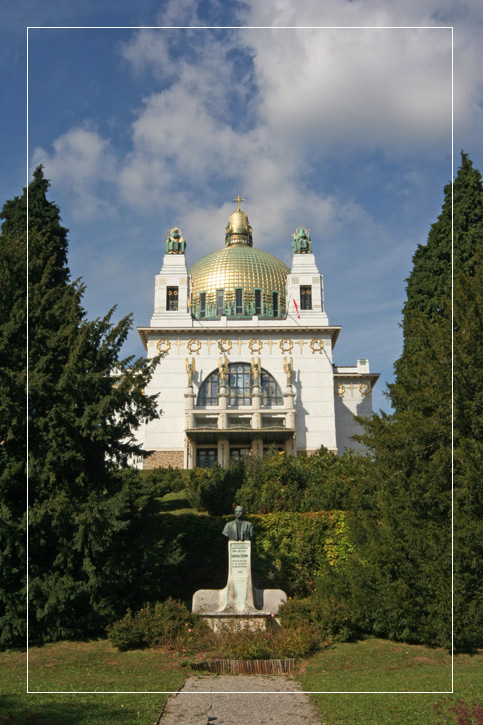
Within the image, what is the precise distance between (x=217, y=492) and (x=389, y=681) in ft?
48.4

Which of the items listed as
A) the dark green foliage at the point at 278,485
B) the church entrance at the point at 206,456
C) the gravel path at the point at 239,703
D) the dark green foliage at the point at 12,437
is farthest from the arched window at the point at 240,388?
the gravel path at the point at 239,703

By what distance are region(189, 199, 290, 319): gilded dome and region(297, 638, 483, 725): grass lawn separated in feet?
126

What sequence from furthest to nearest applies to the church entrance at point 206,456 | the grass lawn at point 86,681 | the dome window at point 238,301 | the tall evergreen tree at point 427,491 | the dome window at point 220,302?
the dome window at point 220,302
the dome window at point 238,301
the church entrance at point 206,456
the tall evergreen tree at point 427,491
the grass lawn at point 86,681

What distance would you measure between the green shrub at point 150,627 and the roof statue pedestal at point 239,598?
579 mm

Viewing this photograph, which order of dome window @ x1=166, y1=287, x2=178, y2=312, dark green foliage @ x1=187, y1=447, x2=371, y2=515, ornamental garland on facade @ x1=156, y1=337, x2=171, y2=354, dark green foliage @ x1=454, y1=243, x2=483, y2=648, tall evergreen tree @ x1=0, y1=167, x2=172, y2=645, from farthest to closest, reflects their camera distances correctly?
dome window @ x1=166, y1=287, x2=178, y2=312, ornamental garland on facade @ x1=156, y1=337, x2=171, y2=354, dark green foliage @ x1=187, y1=447, x2=371, y2=515, tall evergreen tree @ x1=0, y1=167, x2=172, y2=645, dark green foliage @ x1=454, y1=243, x2=483, y2=648

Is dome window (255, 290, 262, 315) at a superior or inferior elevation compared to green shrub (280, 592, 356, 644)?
superior

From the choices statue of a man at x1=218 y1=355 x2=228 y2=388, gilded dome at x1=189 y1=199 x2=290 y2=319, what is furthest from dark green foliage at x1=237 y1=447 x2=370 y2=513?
gilded dome at x1=189 y1=199 x2=290 y2=319

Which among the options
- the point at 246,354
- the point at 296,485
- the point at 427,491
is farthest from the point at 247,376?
the point at 427,491

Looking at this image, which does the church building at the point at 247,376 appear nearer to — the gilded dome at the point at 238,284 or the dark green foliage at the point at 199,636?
the gilded dome at the point at 238,284

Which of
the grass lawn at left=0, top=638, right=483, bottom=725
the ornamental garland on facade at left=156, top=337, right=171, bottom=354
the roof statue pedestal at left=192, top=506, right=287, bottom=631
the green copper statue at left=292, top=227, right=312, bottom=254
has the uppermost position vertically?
the green copper statue at left=292, top=227, right=312, bottom=254

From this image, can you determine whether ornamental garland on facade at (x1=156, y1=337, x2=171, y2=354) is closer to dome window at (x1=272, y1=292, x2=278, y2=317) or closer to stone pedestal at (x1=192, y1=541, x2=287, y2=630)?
dome window at (x1=272, y1=292, x2=278, y2=317)

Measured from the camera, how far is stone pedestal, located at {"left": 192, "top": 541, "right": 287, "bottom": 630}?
16859 mm

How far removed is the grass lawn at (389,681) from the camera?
35.9 ft

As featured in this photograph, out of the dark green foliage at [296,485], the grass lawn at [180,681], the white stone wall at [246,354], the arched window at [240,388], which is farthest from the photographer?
the arched window at [240,388]
